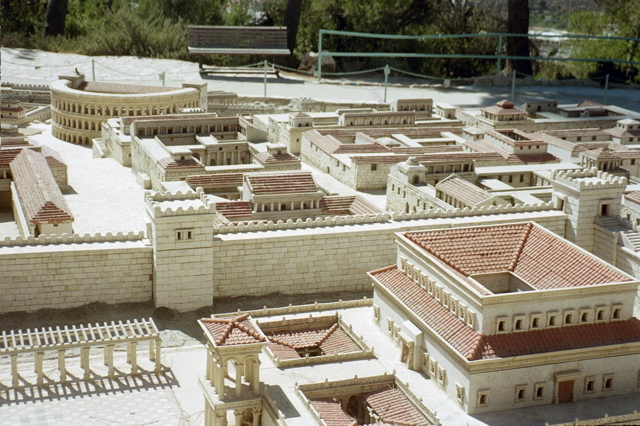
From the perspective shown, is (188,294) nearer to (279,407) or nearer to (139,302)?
(139,302)

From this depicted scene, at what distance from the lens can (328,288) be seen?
47.6m

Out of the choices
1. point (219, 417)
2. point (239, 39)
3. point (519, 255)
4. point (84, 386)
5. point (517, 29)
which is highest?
point (517, 29)

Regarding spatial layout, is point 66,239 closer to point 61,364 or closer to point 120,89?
point 61,364

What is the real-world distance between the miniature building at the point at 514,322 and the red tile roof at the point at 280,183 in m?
15.0

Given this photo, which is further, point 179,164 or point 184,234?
point 179,164

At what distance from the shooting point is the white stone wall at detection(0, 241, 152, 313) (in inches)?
1673

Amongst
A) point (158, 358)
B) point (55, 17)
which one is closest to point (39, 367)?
point (158, 358)

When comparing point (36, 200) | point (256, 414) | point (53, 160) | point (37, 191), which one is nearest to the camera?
point (256, 414)

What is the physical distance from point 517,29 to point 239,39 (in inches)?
1228

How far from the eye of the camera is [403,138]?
2938 inches

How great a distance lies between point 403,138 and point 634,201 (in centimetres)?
2465

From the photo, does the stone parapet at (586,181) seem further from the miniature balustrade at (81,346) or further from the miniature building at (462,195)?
the miniature balustrade at (81,346)

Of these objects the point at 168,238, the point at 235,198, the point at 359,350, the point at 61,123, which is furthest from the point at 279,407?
the point at 61,123

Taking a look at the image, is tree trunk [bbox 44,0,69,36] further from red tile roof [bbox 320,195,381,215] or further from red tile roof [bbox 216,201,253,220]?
red tile roof [bbox 320,195,381,215]
